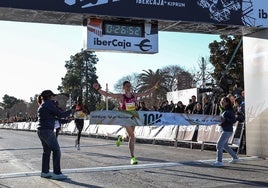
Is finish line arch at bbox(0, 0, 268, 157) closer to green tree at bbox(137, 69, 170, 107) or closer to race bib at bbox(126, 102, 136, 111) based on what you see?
race bib at bbox(126, 102, 136, 111)

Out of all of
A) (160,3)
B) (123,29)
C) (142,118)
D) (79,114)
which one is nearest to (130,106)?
(142,118)

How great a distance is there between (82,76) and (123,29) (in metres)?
78.4

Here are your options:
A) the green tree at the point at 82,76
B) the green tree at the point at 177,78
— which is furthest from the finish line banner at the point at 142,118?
the green tree at the point at 82,76

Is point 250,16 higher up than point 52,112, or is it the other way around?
point 250,16

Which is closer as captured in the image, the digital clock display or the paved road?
the paved road

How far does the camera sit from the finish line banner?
1143 centimetres

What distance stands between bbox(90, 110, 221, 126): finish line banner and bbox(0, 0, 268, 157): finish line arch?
1.36 m

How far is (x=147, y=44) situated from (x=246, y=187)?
205 inches

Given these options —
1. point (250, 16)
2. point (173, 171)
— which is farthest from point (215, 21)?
point (173, 171)

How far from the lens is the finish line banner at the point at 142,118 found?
37.5ft

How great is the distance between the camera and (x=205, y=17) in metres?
11.9

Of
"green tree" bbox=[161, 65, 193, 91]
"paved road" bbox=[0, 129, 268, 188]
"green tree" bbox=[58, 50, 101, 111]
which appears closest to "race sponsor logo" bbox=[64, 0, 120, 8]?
"paved road" bbox=[0, 129, 268, 188]

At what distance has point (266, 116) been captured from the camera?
487 inches

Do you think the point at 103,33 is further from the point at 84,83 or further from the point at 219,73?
the point at 84,83
